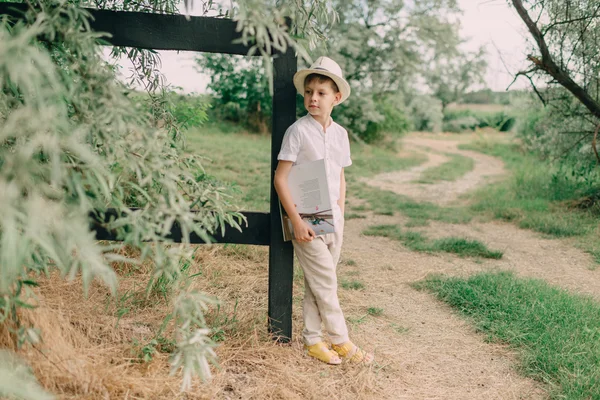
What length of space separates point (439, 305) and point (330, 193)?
5.89 feet

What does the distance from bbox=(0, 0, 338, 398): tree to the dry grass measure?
258mm

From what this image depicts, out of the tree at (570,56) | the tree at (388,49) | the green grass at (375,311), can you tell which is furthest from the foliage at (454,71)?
the green grass at (375,311)

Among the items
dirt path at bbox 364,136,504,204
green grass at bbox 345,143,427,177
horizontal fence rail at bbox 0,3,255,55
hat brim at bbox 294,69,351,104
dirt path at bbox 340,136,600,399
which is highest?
horizontal fence rail at bbox 0,3,255,55

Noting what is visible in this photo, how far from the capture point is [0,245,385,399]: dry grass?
89.1 inches

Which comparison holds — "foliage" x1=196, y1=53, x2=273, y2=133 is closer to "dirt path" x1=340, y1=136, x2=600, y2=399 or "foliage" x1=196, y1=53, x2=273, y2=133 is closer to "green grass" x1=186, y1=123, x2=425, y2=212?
"green grass" x1=186, y1=123, x2=425, y2=212

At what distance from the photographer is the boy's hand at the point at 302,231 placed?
9.35 feet

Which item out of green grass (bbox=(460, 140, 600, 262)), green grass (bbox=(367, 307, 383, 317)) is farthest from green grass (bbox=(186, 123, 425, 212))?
green grass (bbox=(367, 307, 383, 317))

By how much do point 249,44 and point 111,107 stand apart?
1.24 metres

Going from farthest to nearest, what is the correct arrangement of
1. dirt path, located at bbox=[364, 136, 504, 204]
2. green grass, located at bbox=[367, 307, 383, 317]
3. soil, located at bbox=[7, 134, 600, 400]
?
dirt path, located at bbox=[364, 136, 504, 204], green grass, located at bbox=[367, 307, 383, 317], soil, located at bbox=[7, 134, 600, 400]

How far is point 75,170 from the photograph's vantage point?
1868mm

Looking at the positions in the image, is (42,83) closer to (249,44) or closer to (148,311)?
(249,44)

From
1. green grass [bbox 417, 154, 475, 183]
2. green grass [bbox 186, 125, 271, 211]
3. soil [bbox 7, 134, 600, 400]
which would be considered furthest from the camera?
green grass [bbox 417, 154, 475, 183]

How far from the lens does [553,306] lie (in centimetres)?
380

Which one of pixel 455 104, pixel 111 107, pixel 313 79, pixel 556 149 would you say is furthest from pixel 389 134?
pixel 455 104
